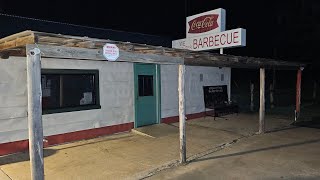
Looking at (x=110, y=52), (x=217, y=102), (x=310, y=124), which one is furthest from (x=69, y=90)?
(x=310, y=124)

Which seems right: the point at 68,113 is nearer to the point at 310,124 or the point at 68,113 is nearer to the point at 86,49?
the point at 86,49

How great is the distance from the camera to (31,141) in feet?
12.8

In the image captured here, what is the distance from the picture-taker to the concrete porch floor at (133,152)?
5.57m

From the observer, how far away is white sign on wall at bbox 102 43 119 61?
4555 millimetres

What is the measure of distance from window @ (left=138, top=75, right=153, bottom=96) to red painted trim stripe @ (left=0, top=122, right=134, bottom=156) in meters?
1.19

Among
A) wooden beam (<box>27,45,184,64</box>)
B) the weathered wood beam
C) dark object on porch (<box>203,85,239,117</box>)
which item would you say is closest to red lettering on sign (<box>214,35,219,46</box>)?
dark object on porch (<box>203,85,239,117</box>)

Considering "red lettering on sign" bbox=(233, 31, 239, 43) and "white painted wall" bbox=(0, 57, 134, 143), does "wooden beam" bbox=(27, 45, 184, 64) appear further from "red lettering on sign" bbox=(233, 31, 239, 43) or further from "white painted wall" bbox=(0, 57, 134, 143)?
"red lettering on sign" bbox=(233, 31, 239, 43)

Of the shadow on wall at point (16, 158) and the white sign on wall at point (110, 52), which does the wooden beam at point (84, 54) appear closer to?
the white sign on wall at point (110, 52)

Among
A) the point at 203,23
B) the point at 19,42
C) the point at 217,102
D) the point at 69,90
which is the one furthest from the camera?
the point at 217,102

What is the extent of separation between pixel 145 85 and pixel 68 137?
10.7ft

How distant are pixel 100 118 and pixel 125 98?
3.67ft

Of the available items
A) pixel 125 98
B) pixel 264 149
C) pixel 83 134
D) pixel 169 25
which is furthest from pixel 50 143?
pixel 169 25

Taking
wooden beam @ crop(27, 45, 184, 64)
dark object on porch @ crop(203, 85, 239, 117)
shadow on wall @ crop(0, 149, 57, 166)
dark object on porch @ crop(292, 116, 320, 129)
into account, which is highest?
wooden beam @ crop(27, 45, 184, 64)

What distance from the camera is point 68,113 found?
25.1 feet
